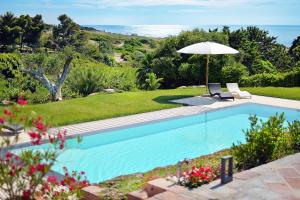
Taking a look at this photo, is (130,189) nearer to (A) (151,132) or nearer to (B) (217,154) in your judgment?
(B) (217,154)

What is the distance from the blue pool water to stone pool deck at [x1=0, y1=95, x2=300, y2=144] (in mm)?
229

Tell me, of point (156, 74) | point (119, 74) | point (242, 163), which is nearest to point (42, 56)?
point (119, 74)

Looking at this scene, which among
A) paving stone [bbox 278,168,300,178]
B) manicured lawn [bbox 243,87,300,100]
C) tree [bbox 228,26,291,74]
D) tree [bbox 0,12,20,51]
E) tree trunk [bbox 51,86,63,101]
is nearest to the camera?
paving stone [bbox 278,168,300,178]

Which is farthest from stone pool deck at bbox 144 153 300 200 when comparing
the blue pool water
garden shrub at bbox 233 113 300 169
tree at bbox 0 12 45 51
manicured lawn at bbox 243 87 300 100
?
tree at bbox 0 12 45 51

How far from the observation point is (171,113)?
40.7ft

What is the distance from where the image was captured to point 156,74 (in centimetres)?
2139

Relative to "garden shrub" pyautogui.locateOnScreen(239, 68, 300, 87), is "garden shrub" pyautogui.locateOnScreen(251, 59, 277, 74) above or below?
above

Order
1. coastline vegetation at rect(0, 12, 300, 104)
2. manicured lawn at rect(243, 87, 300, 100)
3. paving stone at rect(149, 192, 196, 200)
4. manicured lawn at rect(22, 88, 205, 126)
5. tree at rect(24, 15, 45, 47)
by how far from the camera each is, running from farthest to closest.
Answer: tree at rect(24, 15, 45, 47) → coastline vegetation at rect(0, 12, 300, 104) → manicured lawn at rect(243, 87, 300, 100) → manicured lawn at rect(22, 88, 205, 126) → paving stone at rect(149, 192, 196, 200)

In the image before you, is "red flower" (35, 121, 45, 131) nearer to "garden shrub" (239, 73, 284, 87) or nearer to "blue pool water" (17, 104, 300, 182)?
"blue pool water" (17, 104, 300, 182)

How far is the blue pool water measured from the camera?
827 centimetres

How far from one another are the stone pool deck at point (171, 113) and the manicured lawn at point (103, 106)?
0.98 ft

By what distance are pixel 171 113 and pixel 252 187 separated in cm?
737

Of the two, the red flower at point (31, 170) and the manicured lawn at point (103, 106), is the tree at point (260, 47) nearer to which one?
the manicured lawn at point (103, 106)

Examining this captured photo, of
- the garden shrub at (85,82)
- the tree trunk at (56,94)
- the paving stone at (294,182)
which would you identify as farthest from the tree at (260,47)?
the paving stone at (294,182)
